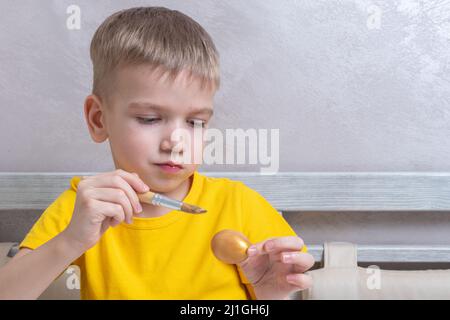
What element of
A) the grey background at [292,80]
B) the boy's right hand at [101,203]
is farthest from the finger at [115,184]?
the grey background at [292,80]

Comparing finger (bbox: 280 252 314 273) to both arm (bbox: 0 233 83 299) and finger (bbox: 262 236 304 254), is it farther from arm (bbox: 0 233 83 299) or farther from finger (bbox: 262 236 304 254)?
arm (bbox: 0 233 83 299)

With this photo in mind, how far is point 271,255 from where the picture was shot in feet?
2.54

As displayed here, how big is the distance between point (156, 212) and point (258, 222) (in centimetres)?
15

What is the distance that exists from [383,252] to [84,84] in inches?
24.9

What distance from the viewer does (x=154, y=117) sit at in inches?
32.4

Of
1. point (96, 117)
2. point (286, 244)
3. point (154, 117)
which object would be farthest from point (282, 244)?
point (96, 117)

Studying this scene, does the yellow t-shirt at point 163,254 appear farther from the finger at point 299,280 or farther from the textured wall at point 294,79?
the textured wall at point 294,79

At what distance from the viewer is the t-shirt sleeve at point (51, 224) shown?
0.87m

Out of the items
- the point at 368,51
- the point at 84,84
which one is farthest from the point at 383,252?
the point at 84,84

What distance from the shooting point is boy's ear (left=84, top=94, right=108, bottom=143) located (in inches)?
35.3

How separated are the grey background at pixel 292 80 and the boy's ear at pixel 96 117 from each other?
10.9 inches

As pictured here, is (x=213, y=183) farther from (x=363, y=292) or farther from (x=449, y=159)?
(x=449, y=159)

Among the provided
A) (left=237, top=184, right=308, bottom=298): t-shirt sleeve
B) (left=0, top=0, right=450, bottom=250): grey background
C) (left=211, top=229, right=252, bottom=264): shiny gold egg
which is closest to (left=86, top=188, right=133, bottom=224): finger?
(left=211, top=229, right=252, bottom=264): shiny gold egg
